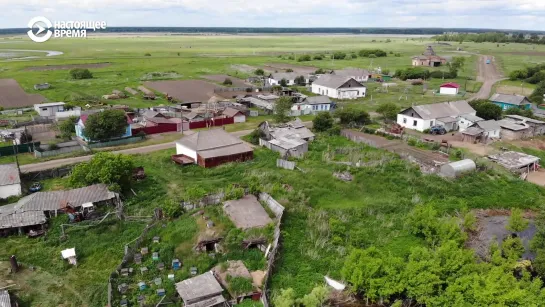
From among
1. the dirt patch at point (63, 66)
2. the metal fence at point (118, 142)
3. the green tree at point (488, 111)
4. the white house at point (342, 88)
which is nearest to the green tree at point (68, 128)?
the metal fence at point (118, 142)

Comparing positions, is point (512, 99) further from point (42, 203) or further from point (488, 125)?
point (42, 203)

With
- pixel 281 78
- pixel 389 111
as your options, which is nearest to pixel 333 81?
pixel 281 78

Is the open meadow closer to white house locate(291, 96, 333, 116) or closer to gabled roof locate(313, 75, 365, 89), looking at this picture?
white house locate(291, 96, 333, 116)

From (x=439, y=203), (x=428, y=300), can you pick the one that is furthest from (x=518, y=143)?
(x=428, y=300)

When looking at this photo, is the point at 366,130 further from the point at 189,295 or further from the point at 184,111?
the point at 189,295

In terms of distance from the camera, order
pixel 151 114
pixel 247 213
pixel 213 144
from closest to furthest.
Result: pixel 247 213
pixel 213 144
pixel 151 114
